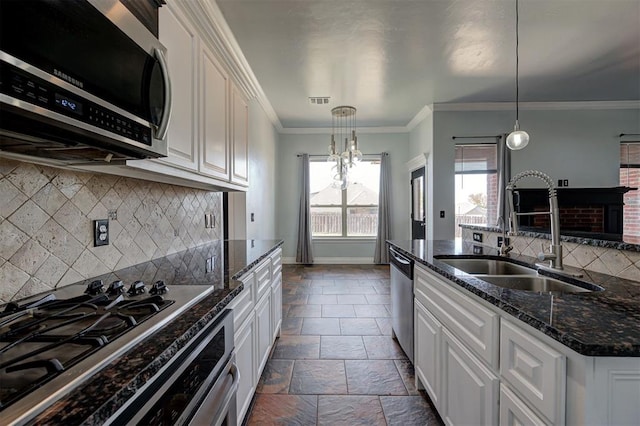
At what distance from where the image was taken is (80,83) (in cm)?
77

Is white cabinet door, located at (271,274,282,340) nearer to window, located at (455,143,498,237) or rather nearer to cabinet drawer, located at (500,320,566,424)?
cabinet drawer, located at (500,320,566,424)

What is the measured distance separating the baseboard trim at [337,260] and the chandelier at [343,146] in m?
2.05

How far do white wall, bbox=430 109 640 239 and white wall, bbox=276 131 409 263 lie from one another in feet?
4.55

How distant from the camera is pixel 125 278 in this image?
137 centimetres

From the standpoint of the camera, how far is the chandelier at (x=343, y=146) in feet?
13.8

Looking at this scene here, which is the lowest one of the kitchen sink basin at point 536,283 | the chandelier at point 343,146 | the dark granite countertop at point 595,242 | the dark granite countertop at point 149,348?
the kitchen sink basin at point 536,283

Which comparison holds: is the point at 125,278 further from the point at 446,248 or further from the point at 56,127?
the point at 446,248

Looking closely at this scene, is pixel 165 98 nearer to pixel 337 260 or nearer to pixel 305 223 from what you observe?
pixel 305 223

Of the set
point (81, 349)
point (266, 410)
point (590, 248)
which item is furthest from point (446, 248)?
point (81, 349)

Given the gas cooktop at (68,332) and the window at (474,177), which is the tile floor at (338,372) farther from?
the window at (474,177)

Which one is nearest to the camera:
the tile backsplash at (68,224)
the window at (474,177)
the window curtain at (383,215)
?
the tile backsplash at (68,224)

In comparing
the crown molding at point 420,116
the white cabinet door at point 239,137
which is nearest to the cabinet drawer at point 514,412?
the white cabinet door at point 239,137

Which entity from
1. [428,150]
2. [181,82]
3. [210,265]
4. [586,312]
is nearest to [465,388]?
[586,312]

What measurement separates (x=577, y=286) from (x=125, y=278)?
6.72 ft
